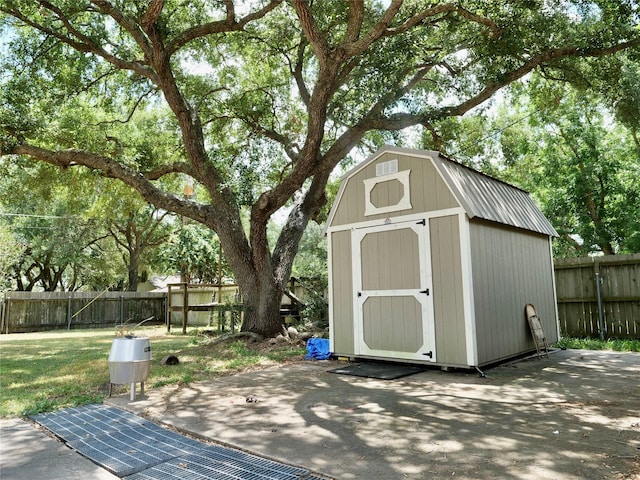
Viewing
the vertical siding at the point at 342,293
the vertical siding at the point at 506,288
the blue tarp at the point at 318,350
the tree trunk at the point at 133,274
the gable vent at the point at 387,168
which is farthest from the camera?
the tree trunk at the point at 133,274

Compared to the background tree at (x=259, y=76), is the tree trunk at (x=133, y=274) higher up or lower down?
lower down

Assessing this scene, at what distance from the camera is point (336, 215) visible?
7.09 m

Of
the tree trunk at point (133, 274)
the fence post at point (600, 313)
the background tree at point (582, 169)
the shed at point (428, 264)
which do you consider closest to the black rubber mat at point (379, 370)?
the shed at point (428, 264)

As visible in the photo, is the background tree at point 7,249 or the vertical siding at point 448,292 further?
the background tree at point 7,249

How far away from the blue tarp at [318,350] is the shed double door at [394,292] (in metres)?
0.72

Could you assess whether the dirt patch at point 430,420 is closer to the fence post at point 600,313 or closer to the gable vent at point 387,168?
the fence post at point 600,313

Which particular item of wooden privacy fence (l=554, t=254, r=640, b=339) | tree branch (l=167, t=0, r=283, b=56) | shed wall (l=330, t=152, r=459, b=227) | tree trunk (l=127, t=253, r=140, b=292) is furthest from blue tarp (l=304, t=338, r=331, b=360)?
tree trunk (l=127, t=253, r=140, b=292)

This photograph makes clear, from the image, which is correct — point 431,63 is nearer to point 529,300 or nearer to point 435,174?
point 435,174

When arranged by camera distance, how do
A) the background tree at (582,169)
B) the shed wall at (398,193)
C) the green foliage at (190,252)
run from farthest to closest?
the green foliage at (190,252) < the background tree at (582,169) < the shed wall at (398,193)

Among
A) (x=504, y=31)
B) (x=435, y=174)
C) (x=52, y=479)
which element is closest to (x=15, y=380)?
(x=52, y=479)

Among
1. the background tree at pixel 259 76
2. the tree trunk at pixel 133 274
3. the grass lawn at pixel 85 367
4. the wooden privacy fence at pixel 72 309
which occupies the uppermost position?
the background tree at pixel 259 76

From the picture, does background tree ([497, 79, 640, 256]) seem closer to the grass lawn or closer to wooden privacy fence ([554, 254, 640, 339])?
wooden privacy fence ([554, 254, 640, 339])

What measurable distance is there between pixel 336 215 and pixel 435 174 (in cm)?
182

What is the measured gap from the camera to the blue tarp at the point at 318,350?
7.08 meters
